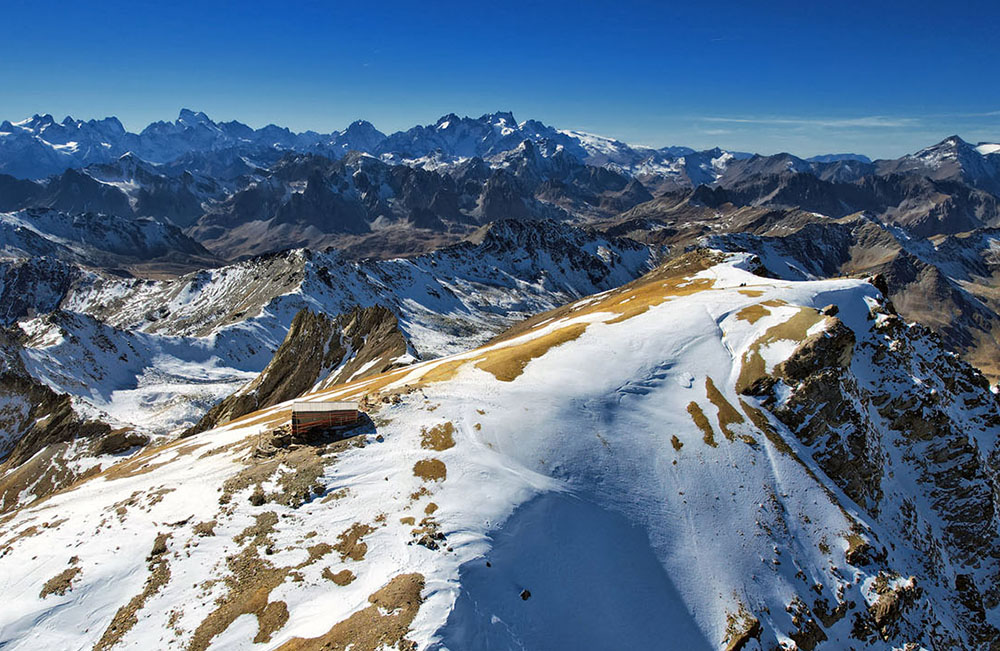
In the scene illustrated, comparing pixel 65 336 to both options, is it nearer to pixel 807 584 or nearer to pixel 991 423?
pixel 807 584

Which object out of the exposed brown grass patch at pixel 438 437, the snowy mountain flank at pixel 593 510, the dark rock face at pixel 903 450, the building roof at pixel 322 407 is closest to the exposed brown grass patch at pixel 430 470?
the snowy mountain flank at pixel 593 510

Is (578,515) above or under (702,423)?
under

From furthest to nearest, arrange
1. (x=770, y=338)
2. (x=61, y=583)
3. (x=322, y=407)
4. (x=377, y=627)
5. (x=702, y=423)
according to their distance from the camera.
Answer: (x=770, y=338)
(x=702, y=423)
(x=322, y=407)
(x=61, y=583)
(x=377, y=627)

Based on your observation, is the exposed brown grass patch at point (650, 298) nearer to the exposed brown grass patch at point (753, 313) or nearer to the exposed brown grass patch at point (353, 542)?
the exposed brown grass patch at point (753, 313)

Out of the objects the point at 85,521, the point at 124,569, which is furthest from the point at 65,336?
the point at 124,569

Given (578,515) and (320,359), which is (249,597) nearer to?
(578,515)

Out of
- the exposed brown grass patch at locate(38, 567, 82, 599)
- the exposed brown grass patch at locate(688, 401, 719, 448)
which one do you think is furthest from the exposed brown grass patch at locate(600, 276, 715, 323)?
the exposed brown grass patch at locate(38, 567, 82, 599)

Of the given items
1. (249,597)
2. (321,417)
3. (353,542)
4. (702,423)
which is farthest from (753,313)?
(249,597)
